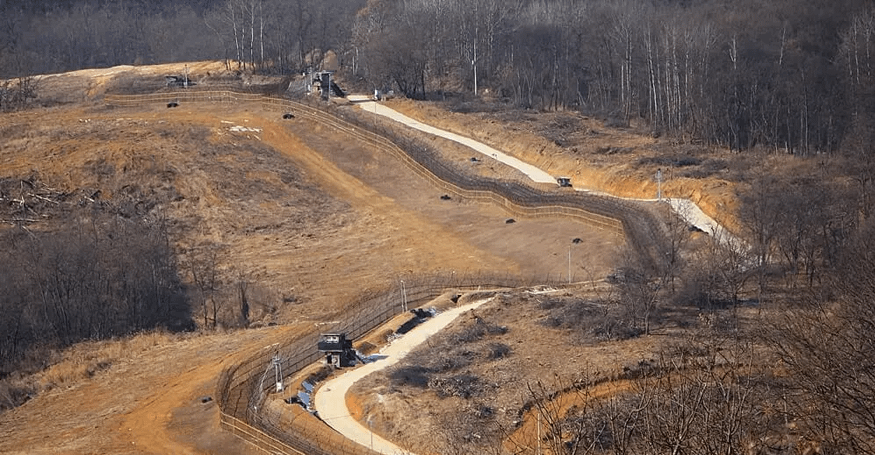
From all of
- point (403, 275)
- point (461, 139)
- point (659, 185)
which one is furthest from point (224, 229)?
point (659, 185)

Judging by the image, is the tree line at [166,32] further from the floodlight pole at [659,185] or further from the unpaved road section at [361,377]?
the unpaved road section at [361,377]

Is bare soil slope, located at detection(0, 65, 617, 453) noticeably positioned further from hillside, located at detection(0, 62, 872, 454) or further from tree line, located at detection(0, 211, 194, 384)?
tree line, located at detection(0, 211, 194, 384)

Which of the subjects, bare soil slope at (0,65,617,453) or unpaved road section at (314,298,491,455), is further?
bare soil slope at (0,65,617,453)

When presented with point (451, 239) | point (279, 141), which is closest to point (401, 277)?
point (451, 239)

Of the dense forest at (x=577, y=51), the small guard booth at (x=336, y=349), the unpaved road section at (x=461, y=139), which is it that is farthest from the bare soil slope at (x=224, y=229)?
the dense forest at (x=577, y=51)

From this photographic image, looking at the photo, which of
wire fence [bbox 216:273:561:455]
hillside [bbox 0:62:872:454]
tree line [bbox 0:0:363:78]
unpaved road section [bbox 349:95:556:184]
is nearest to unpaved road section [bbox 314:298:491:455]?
wire fence [bbox 216:273:561:455]

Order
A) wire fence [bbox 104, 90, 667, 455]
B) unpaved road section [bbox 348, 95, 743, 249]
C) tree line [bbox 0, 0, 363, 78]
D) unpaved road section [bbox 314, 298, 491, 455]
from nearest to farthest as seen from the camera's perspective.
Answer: unpaved road section [bbox 314, 298, 491, 455] → wire fence [bbox 104, 90, 667, 455] → unpaved road section [bbox 348, 95, 743, 249] → tree line [bbox 0, 0, 363, 78]

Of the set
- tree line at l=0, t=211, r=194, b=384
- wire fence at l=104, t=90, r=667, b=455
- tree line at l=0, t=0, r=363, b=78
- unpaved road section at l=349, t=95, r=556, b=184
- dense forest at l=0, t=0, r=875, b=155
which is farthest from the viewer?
tree line at l=0, t=0, r=363, b=78
